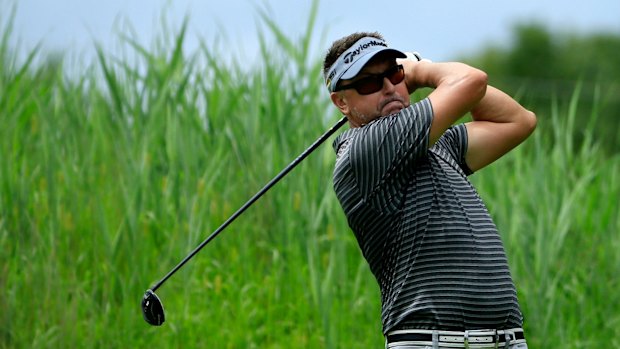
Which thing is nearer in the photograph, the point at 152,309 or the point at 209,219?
the point at 152,309

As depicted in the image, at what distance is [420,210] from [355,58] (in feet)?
1.59

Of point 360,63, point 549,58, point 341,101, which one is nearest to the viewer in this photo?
point 360,63

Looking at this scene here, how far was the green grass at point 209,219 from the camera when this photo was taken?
6086mm

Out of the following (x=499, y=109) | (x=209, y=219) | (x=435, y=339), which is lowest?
(x=435, y=339)

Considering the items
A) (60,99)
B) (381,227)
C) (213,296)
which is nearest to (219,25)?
(60,99)

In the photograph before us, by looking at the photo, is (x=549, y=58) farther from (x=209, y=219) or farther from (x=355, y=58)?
(x=355, y=58)

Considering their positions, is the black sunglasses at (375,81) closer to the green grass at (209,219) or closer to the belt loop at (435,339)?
the belt loop at (435,339)

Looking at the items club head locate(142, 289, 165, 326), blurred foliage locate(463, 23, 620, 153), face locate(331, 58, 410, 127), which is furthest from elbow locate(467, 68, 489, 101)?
blurred foliage locate(463, 23, 620, 153)

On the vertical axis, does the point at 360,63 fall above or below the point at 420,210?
above

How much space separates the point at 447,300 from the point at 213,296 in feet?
9.91

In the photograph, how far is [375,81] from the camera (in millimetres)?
3613

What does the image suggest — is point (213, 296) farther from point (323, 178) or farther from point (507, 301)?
point (507, 301)

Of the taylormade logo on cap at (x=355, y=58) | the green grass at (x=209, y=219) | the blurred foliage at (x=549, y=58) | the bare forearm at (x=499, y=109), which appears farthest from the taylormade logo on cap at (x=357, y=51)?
the blurred foliage at (x=549, y=58)

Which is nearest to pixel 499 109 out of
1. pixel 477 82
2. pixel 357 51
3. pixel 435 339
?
pixel 477 82
